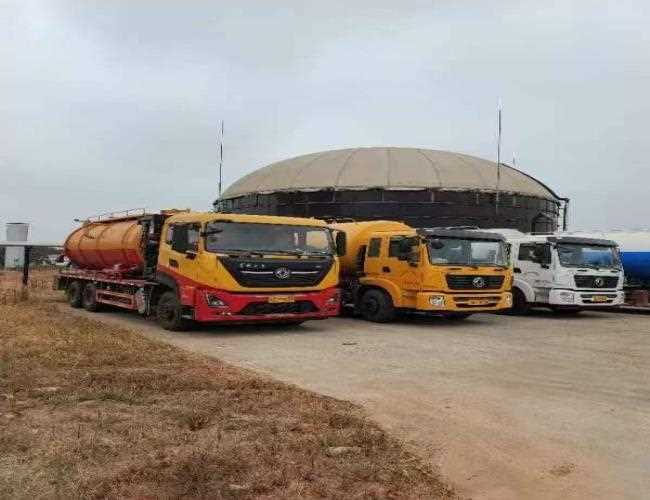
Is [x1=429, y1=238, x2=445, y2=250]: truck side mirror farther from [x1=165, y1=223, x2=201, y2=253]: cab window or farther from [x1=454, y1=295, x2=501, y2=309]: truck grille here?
[x1=165, y1=223, x2=201, y2=253]: cab window

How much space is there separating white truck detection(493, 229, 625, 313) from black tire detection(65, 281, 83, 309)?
11.8 metres

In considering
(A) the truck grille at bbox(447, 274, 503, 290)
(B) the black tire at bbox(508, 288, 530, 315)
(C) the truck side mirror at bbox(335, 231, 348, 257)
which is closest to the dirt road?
(A) the truck grille at bbox(447, 274, 503, 290)

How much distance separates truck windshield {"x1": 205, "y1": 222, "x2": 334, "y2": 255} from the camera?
12.0 m

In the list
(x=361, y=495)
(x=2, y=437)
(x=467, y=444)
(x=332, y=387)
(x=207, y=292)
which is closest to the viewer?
(x=361, y=495)

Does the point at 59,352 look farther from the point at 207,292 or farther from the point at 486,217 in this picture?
the point at 486,217

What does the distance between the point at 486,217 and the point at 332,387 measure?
31.4 m

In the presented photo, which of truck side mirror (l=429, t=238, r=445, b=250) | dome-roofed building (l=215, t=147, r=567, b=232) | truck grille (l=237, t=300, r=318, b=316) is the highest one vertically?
dome-roofed building (l=215, t=147, r=567, b=232)

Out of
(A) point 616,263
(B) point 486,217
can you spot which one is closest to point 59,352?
(A) point 616,263

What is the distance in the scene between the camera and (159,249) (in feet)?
44.6

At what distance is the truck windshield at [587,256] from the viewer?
17.1 m

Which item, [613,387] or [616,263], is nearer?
[613,387]

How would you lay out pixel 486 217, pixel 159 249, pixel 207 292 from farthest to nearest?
pixel 486 217
pixel 159 249
pixel 207 292

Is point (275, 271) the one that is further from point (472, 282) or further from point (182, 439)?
point (182, 439)

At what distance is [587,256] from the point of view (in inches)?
684
